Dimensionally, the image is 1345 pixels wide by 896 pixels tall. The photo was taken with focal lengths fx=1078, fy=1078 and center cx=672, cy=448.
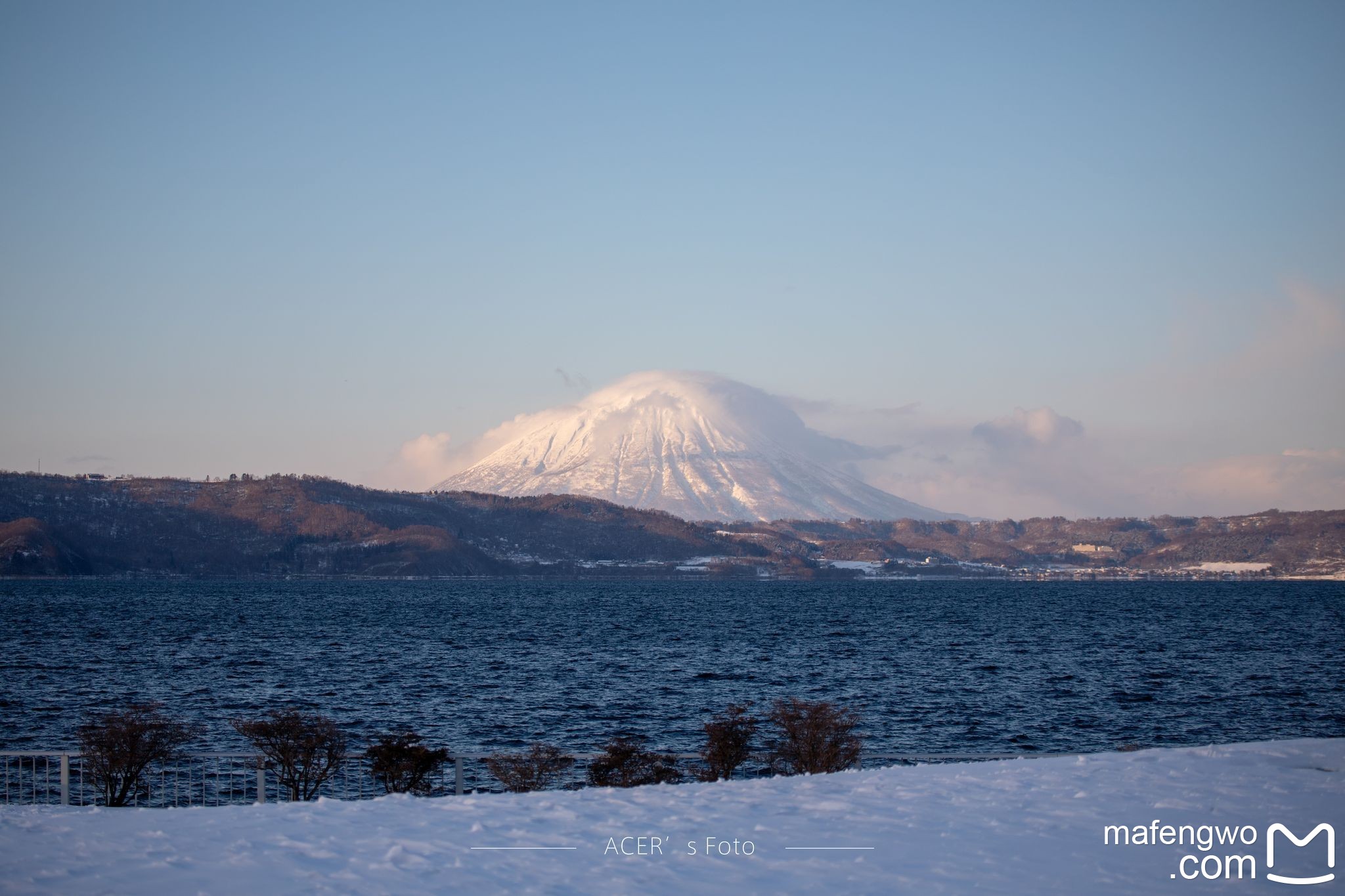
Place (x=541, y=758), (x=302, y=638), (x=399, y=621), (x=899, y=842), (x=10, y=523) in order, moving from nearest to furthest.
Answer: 1. (x=899, y=842)
2. (x=541, y=758)
3. (x=302, y=638)
4. (x=399, y=621)
5. (x=10, y=523)

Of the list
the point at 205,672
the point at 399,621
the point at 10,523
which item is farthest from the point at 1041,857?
the point at 10,523

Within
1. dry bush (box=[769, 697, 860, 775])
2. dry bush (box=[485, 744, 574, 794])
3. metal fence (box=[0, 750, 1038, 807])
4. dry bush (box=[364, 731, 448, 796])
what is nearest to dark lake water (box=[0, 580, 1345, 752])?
metal fence (box=[0, 750, 1038, 807])

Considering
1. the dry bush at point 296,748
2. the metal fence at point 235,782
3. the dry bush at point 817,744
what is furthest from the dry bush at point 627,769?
the dry bush at point 296,748

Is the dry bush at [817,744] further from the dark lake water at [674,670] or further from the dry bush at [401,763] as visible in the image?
the dark lake water at [674,670]

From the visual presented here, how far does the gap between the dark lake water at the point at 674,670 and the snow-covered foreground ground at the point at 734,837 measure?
1476cm

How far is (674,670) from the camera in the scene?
47.2 metres

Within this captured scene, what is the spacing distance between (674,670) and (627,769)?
3124 centimetres

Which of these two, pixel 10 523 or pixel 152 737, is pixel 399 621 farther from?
pixel 10 523

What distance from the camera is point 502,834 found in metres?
11.4

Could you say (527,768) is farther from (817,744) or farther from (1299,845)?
(1299,845)

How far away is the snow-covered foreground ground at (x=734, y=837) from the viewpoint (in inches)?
385

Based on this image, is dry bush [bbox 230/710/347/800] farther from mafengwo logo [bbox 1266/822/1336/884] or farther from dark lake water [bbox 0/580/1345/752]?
mafengwo logo [bbox 1266/822/1336/884]

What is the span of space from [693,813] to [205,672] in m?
40.0

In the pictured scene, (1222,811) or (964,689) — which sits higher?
(1222,811)
